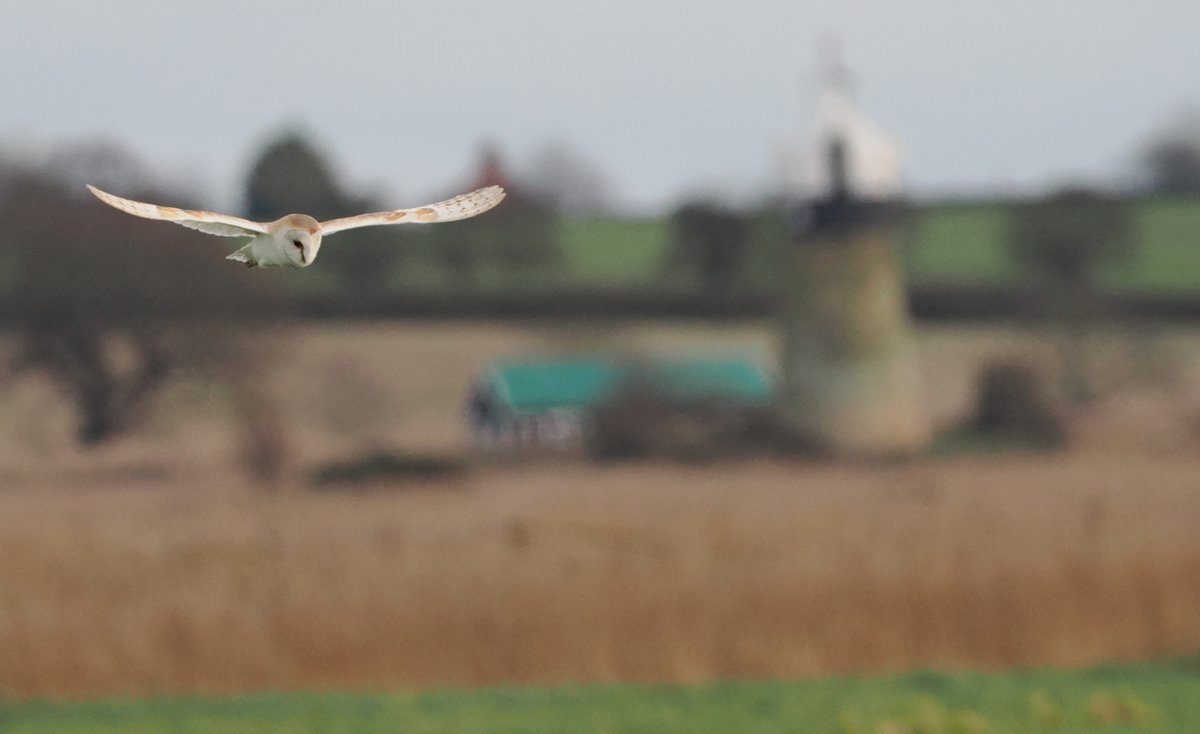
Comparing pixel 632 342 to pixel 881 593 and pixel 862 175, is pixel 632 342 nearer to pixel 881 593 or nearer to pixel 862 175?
pixel 862 175

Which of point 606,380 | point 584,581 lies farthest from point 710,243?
point 584,581

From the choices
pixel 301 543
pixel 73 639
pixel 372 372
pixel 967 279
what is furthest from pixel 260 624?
pixel 967 279

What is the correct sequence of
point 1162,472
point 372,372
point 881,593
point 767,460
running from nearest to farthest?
1. point 881,593
2. point 1162,472
3. point 767,460
4. point 372,372

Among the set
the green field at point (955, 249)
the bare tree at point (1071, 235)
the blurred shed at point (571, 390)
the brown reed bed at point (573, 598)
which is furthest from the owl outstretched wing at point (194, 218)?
the green field at point (955, 249)

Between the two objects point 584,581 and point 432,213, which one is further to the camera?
point 584,581

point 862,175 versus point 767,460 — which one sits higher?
point 862,175

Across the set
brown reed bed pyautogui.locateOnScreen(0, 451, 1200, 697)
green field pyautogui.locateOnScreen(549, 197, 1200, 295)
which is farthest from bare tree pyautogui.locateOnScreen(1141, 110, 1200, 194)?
brown reed bed pyautogui.locateOnScreen(0, 451, 1200, 697)

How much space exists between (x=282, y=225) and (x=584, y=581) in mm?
20095

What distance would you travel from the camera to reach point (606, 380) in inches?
2100

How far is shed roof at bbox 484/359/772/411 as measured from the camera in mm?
49625

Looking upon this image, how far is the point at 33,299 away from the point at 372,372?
11.8 m

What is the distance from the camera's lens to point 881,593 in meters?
20.9

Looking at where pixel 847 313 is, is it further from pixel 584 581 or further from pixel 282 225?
pixel 282 225

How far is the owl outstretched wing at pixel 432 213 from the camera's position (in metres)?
1.37
